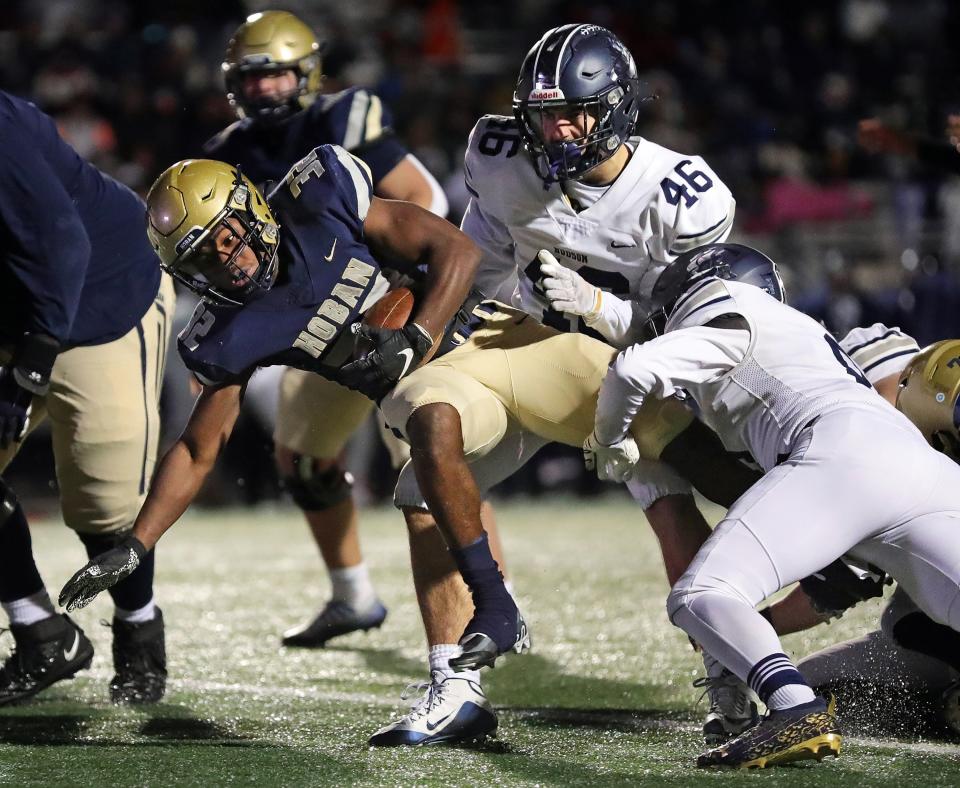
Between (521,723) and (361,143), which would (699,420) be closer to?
(521,723)

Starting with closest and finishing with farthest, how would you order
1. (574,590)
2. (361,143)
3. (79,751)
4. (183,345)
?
1. (79,751)
2. (183,345)
3. (361,143)
4. (574,590)

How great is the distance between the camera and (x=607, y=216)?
11.6 ft

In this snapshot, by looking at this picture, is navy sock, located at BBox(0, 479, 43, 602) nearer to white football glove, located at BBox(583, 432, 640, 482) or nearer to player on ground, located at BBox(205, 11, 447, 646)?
player on ground, located at BBox(205, 11, 447, 646)

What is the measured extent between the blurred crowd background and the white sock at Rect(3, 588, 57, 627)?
3.94 m

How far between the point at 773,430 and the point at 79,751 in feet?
5.22

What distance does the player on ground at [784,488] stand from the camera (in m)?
2.76

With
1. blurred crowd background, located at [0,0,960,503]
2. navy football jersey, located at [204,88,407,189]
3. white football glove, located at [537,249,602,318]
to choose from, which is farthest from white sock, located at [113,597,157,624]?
blurred crowd background, located at [0,0,960,503]

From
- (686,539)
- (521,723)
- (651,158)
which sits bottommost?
(521,723)

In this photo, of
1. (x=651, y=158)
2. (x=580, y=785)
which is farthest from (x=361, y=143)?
(x=580, y=785)

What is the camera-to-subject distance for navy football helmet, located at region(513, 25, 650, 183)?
11.4 feet

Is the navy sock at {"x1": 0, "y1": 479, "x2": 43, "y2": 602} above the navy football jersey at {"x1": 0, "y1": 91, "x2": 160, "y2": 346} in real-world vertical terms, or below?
below

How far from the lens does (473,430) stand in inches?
125

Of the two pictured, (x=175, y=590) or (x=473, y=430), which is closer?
(x=473, y=430)

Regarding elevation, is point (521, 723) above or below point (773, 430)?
below
